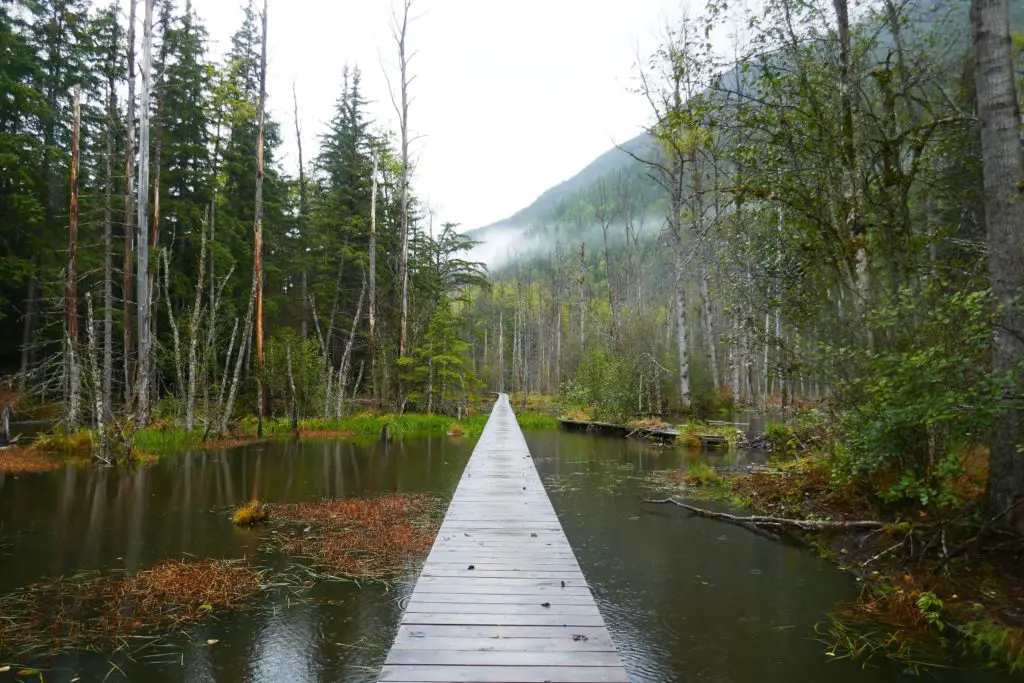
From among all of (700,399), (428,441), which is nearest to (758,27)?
(428,441)

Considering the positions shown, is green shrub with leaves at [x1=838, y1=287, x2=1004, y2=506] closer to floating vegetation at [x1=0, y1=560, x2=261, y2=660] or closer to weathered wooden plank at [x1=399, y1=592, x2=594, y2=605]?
weathered wooden plank at [x1=399, y1=592, x2=594, y2=605]

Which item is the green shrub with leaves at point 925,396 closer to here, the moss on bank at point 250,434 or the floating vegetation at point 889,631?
the floating vegetation at point 889,631

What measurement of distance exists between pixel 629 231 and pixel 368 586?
30467mm

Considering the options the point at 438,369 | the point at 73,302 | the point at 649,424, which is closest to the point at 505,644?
the point at 73,302

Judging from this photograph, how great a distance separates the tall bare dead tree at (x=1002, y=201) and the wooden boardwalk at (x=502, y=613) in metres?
3.68

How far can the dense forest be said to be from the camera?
5.34m

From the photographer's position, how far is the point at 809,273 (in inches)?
295

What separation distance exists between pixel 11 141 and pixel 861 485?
22.0m

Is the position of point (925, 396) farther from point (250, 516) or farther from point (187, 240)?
point (187, 240)

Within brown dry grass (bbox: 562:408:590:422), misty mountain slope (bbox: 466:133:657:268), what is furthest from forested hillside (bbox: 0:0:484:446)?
misty mountain slope (bbox: 466:133:657:268)

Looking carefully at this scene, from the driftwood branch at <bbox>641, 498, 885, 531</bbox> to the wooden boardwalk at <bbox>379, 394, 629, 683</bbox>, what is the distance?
270 cm

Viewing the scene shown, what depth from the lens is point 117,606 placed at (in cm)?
473

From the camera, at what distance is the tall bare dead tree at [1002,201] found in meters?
4.55

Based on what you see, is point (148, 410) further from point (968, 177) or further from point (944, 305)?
point (968, 177)
